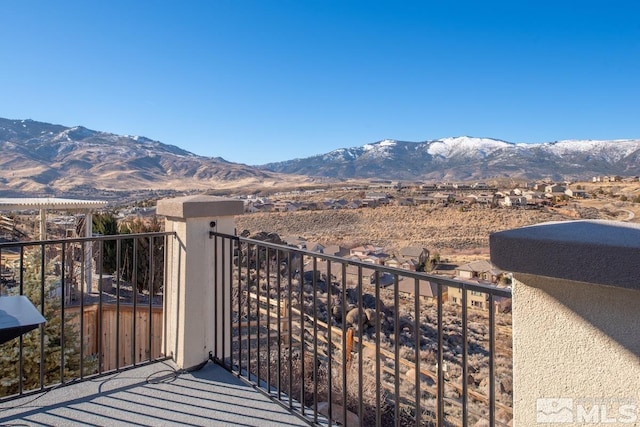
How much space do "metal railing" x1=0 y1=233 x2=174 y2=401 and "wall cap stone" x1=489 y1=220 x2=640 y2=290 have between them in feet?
8.32

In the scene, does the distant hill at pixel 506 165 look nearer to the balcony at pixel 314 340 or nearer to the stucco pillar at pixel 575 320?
the balcony at pixel 314 340

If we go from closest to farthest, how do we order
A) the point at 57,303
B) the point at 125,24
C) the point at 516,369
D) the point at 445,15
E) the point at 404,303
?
1. the point at 516,369
2. the point at 57,303
3. the point at 404,303
4. the point at 125,24
5. the point at 445,15

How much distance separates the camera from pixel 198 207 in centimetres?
303

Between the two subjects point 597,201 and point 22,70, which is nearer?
point 597,201

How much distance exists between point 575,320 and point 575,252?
0.77ft

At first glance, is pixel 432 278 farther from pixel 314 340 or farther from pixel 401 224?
pixel 401 224

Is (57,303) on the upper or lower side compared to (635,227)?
lower

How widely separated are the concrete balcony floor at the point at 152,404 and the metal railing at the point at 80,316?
16 cm

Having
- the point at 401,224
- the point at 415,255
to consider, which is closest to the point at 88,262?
the point at 415,255

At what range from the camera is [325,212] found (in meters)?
40.4

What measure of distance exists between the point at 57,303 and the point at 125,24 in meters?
22.4

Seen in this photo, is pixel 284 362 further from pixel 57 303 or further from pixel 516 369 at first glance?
pixel 516 369

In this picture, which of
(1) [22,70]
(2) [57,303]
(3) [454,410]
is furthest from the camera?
(1) [22,70]

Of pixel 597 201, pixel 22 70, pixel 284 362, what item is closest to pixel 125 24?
pixel 284 362
